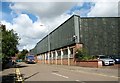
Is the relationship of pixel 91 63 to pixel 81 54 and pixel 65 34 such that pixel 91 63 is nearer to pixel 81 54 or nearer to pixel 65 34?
pixel 81 54

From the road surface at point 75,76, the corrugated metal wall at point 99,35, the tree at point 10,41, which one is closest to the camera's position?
the road surface at point 75,76

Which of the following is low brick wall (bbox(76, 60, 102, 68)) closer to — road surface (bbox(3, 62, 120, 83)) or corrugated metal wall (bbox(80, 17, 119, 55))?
corrugated metal wall (bbox(80, 17, 119, 55))

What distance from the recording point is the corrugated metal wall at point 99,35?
2024 inches

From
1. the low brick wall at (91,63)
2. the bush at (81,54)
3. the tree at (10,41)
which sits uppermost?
the tree at (10,41)

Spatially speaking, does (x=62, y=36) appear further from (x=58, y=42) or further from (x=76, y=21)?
(x=76, y=21)

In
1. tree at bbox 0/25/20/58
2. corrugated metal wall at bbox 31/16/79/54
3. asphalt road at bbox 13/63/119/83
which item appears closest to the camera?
asphalt road at bbox 13/63/119/83

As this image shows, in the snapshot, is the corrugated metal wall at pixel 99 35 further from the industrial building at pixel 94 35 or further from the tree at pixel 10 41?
the tree at pixel 10 41

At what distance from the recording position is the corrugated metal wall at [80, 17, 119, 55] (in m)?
51.4

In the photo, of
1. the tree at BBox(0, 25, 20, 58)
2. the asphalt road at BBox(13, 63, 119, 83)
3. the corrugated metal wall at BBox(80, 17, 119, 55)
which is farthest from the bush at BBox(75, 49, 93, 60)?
the asphalt road at BBox(13, 63, 119, 83)

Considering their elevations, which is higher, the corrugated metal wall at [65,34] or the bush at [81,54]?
the corrugated metal wall at [65,34]

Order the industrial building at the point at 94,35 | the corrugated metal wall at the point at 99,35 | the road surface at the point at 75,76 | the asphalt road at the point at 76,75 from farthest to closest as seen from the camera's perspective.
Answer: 1. the corrugated metal wall at the point at 99,35
2. the industrial building at the point at 94,35
3. the asphalt road at the point at 76,75
4. the road surface at the point at 75,76

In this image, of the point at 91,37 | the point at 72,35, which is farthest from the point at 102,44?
the point at 72,35

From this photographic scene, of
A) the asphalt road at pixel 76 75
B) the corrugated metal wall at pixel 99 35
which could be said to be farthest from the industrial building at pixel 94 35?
the asphalt road at pixel 76 75

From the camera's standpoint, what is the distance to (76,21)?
51562 millimetres
